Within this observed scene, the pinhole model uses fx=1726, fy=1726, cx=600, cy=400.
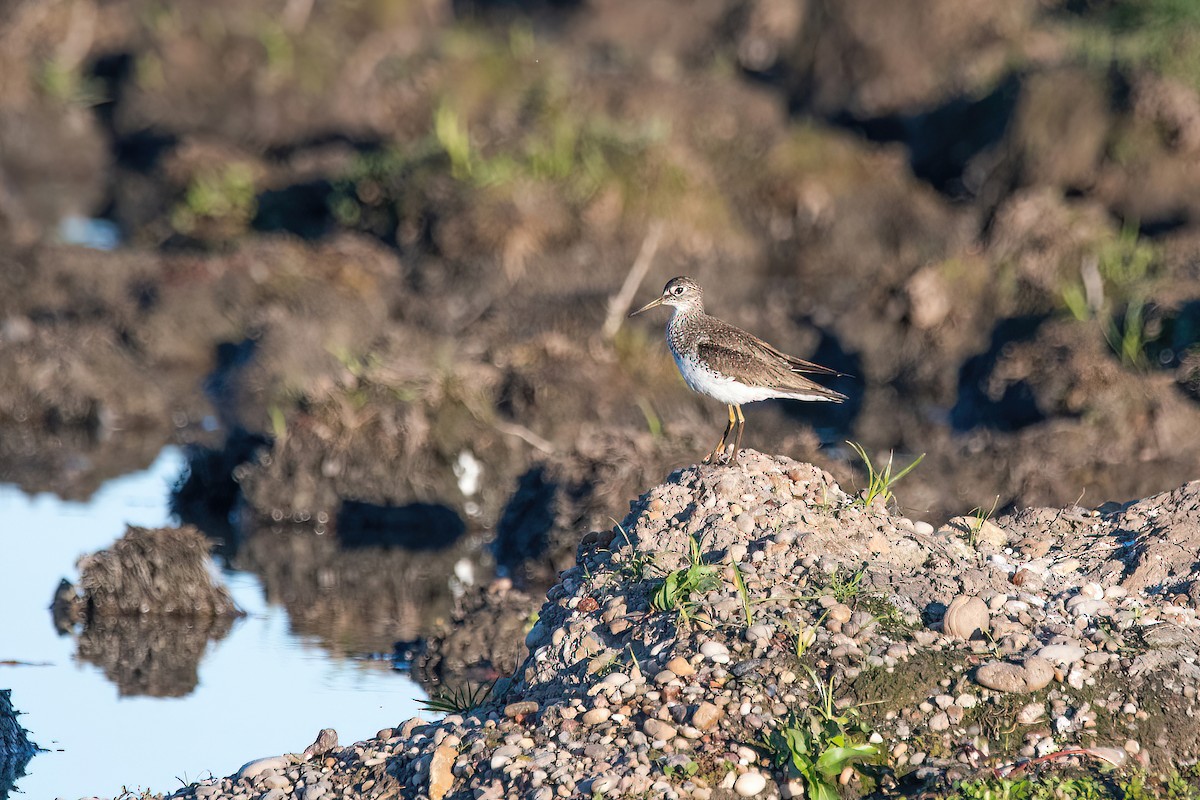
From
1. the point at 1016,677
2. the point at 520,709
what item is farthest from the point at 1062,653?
the point at 520,709

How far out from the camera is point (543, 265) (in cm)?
1997

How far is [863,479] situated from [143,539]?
207 inches

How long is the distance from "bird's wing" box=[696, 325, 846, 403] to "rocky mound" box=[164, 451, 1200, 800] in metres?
0.94

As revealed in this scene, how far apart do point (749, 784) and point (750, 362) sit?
307cm

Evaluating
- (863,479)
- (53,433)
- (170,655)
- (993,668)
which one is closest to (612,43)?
(53,433)

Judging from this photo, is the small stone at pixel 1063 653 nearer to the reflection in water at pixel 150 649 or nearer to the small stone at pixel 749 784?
the small stone at pixel 749 784

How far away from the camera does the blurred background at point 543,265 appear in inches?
567

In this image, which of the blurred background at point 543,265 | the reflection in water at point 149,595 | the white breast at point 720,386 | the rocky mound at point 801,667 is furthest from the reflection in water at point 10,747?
the white breast at point 720,386

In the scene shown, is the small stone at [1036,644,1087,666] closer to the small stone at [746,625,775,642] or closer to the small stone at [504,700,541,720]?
the small stone at [746,625,775,642]

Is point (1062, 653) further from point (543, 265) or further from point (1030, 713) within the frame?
point (543, 265)

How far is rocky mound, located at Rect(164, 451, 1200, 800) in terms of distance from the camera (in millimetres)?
6727

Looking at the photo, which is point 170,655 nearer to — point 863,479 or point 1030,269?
point 863,479

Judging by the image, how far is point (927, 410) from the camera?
17.6m

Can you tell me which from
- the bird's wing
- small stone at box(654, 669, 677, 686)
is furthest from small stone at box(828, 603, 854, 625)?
the bird's wing
